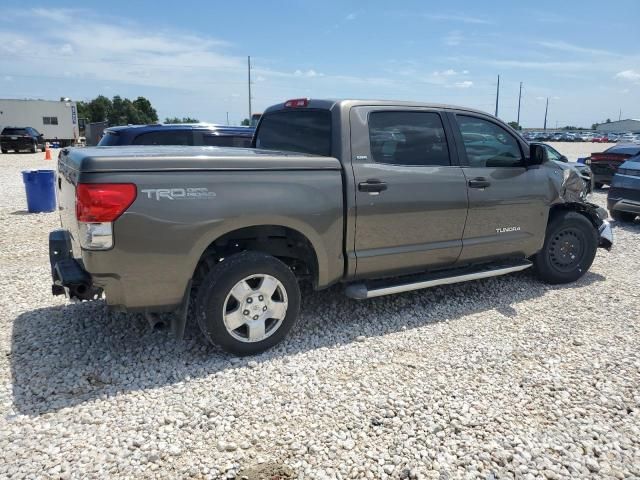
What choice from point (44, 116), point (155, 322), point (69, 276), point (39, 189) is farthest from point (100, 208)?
point (44, 116)

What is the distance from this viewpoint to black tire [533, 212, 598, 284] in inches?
217

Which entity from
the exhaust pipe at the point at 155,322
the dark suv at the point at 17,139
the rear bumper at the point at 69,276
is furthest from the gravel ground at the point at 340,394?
the dark suv at the point at 17,139

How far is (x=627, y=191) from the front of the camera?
932 centimetres

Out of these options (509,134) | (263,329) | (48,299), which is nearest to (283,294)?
(263,329)

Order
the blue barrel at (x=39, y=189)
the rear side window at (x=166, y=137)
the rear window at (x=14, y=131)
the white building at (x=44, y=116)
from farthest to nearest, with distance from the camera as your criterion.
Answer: the white building at (x=44, y=116)
the rear window at (x=14, y=131)
the blue barrel at (x=39, y=189)
the rear side window at (x=166, y=137)

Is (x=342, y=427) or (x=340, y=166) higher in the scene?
(x=340, y=166)

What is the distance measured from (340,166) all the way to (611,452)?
2550mm

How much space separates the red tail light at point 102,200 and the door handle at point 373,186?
67.7 inches

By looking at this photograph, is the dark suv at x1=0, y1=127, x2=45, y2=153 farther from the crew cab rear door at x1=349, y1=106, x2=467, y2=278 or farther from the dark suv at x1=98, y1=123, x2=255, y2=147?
the crew cab rear door at x1=349, y1=106, x2=467, y2=278

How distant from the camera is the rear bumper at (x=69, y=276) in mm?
3328

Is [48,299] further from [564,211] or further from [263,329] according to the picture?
[564,211]

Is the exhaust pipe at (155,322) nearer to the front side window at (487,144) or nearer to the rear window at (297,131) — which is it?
the rear window at (297,131)

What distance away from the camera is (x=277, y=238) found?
398 cm

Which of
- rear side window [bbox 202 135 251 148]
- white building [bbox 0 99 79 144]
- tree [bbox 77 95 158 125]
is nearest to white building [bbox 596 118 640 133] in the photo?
tree [bbox 77 95 158 125]
